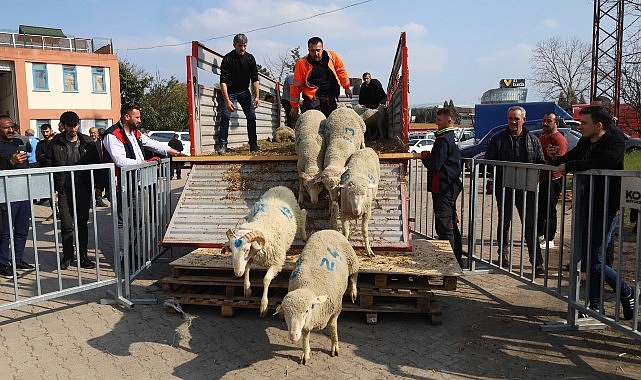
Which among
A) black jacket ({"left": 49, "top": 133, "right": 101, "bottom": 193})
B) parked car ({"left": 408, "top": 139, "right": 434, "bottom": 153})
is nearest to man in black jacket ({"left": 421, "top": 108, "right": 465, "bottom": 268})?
black jacket ({"left": 49, "top": 133, "right": 101, "bottom": 193})

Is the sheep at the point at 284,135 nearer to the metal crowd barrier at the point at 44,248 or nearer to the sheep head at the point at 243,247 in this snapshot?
the metal crowd barrier at the point at 44,248

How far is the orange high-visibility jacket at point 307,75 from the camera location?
804 cm

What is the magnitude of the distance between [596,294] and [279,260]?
304cm

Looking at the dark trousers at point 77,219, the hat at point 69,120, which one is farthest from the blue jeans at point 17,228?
the hat at point 69,120

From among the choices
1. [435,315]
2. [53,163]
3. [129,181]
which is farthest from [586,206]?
[53,163]

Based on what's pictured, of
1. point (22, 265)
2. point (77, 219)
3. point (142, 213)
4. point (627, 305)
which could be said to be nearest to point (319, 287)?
point (627, 305)

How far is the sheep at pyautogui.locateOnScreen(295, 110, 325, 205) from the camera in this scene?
17.8ft

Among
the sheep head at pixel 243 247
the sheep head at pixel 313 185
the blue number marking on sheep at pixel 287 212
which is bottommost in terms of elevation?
the sheep head at pixel 243 247

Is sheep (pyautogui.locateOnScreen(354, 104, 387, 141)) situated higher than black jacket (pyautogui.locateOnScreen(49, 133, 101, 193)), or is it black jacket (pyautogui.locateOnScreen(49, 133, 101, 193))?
sheep (pyautogui.locateOnScreen(354, 104, 387, 141))

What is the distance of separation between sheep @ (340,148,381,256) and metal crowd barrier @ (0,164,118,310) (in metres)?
2.54

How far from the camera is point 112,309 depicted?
5492mm

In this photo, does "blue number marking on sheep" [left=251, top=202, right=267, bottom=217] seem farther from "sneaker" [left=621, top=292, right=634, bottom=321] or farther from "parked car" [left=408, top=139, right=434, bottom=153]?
"parked car" [left=408, top=139, right=434, bottom=153]

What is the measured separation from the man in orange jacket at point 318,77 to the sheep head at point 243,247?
449 centimetres

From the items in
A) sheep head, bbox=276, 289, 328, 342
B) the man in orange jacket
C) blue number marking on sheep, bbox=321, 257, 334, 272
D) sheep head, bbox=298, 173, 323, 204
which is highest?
the man in orange jacket
